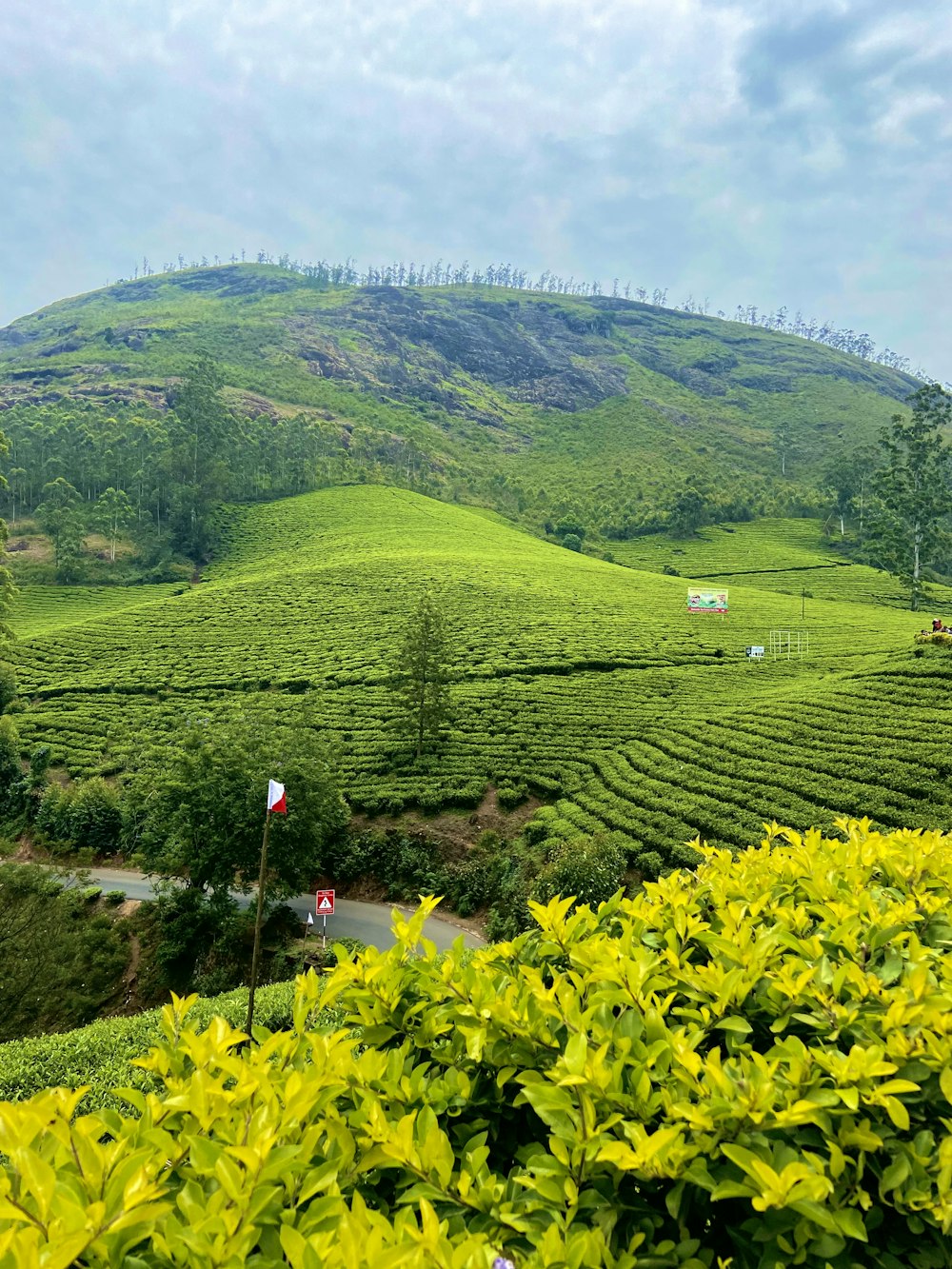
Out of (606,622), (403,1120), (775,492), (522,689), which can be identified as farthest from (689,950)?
(775,492)

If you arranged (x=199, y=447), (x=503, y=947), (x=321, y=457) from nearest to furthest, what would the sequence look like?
(x=503, y=947) < (x=199, y=447) < (x=321, y=457)

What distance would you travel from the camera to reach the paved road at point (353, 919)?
16031mm

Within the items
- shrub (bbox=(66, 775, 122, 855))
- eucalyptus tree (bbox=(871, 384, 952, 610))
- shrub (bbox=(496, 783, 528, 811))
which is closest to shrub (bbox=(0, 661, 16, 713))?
shrub (bbox=(66, 775, 122, 855))

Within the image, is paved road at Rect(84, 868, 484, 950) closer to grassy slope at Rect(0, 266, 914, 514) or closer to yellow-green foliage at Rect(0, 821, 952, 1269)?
yellow-green foliage at Rect(0, 821, 952, 1269)

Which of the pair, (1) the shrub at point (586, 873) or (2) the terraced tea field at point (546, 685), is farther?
(2) the terraced tea field at point (546, 685)

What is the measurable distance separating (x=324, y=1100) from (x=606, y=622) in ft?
122

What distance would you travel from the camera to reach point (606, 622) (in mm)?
38031

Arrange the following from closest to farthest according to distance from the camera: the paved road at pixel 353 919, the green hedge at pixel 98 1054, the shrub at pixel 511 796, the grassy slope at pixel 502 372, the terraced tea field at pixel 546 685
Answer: the green hedge at pixel 98 1054
the paved road at pixel 353 919
the terraced tea field at pixel 546 685
the shrub at pixel 511 796
the grassy slope at pixel 502 372

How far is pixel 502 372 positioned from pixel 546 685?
142439 millimetres

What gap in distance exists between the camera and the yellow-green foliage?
142 centimetres

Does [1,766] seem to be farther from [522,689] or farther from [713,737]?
[713,737]

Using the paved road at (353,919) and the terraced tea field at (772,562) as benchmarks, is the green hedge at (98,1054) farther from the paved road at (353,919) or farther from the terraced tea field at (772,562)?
the terraced tea field at (772,562)

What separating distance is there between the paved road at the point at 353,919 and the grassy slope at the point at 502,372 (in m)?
77.7

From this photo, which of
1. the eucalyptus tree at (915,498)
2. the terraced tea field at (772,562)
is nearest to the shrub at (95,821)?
the terraced tea field at (772,562)
